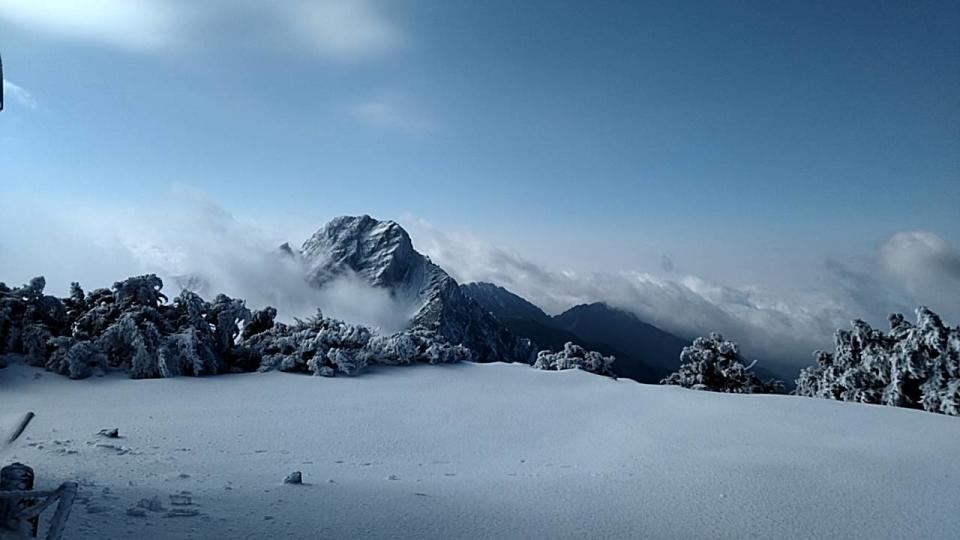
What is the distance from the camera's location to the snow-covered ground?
3.58m

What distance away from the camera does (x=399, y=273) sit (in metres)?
40.8

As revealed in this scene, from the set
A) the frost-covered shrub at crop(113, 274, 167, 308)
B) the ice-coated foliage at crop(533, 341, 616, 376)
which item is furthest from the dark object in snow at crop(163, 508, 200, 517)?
the ice-coated foliage at crop(533, 341, 616, 376)

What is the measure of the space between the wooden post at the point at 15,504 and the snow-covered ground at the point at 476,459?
346mm

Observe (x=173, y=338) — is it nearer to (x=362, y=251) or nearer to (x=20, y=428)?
(x=20, y=428)

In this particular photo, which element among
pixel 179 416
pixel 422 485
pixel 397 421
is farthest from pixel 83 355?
pixel 422 485

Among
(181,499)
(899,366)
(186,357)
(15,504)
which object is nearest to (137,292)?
(186,357)

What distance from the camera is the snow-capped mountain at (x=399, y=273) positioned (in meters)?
36.5

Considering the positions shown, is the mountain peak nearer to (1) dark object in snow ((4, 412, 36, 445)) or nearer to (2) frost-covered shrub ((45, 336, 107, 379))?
(2) frost-covered shrub ((45, 336, 107, 379))

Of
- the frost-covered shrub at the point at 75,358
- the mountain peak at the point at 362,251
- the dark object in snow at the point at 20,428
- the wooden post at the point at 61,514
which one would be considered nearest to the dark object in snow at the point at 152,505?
the wooden post at the point at 61,514

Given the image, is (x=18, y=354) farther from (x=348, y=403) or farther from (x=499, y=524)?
(x=499, y=524)

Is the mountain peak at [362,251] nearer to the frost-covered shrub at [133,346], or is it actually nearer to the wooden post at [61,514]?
the frost-covered shrub at [133,346]

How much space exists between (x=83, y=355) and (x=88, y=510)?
5.53 meters

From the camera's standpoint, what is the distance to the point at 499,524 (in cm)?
354

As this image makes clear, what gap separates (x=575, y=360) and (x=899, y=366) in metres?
5.26
